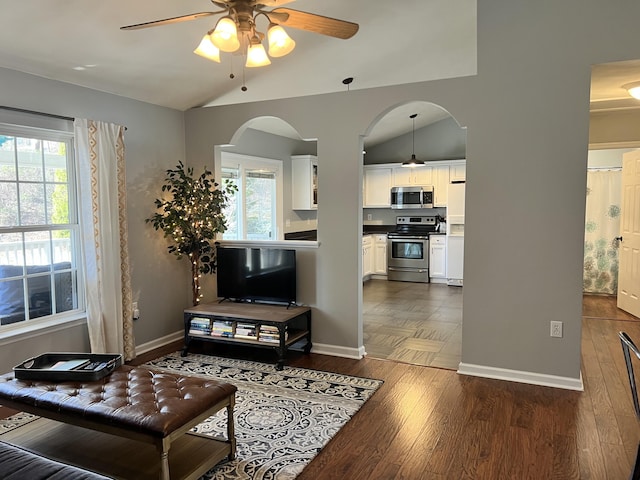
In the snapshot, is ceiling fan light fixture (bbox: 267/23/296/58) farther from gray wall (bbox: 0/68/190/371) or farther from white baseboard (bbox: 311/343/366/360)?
white baseboard (bbox: 311/343/366/360)

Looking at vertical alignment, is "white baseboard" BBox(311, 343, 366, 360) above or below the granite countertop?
below

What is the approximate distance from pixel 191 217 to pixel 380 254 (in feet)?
16.0

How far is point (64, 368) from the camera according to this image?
2.76 m

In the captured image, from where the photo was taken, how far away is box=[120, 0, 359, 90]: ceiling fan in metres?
2.23

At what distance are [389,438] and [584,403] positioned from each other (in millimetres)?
1543

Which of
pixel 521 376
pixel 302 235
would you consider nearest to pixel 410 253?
pixel 302 235

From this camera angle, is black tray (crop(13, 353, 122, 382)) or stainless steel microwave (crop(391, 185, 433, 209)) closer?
black tray (crop(13, 353, 122, 382))

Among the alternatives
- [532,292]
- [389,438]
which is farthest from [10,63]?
[532,292]

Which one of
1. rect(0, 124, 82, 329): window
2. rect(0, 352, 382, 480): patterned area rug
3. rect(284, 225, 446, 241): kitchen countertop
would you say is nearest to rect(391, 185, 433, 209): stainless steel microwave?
rect(284, 225, 446, 241): kitchen countertop

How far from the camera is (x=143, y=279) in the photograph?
4555mm

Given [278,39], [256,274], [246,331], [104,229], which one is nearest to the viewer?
[278,39]

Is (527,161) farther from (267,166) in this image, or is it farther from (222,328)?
(267,166)

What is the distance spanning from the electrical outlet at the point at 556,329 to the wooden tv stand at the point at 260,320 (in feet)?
6.83

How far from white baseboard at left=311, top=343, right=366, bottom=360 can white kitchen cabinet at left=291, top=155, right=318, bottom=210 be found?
3.68m
